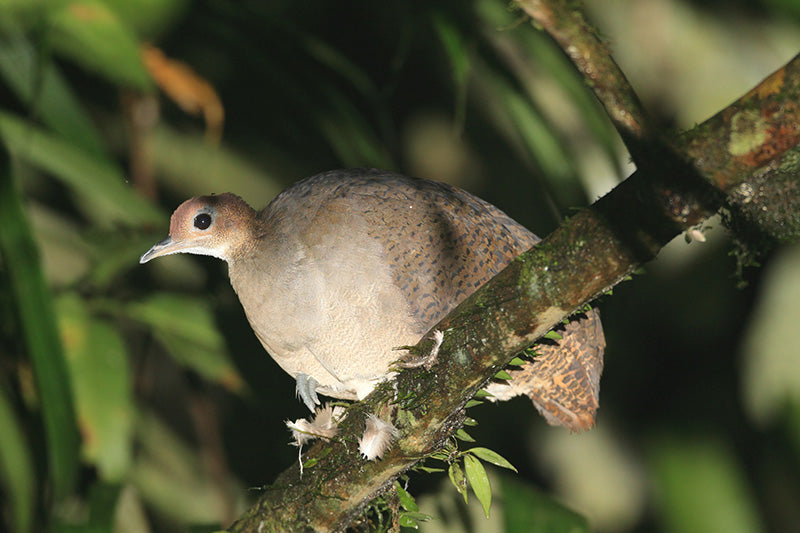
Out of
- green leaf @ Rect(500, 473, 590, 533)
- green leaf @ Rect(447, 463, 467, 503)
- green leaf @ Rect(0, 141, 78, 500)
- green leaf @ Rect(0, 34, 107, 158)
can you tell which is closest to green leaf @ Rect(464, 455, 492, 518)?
green leaf @ Rect(447, 463, 467, 503)

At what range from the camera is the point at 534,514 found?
2.14 metres

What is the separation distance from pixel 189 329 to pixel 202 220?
95 cm

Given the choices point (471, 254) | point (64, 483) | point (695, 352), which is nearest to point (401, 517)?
point (471, 254)

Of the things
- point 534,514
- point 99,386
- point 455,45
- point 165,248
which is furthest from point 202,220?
point 534,514

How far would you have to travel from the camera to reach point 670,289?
13.4 ft

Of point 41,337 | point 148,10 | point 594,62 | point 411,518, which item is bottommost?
point 411,518

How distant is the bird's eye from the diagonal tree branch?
0.71m

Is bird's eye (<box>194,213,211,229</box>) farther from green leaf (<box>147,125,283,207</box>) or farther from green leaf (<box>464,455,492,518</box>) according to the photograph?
green leaf (<box>147,125,283,207</box>)

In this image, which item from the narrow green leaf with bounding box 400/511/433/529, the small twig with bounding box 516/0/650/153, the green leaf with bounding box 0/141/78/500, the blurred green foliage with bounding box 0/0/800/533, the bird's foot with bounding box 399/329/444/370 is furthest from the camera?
the blurred green foliage with bounding box 0/0/800/533

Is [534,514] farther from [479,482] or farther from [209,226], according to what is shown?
[209,226]

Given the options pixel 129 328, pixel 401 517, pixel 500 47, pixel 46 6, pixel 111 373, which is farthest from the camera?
pixel 129 328

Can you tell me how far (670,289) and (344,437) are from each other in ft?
8.97

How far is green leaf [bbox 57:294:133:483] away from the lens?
A: 287 cm

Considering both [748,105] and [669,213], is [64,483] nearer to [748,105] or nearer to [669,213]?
[669,213]
